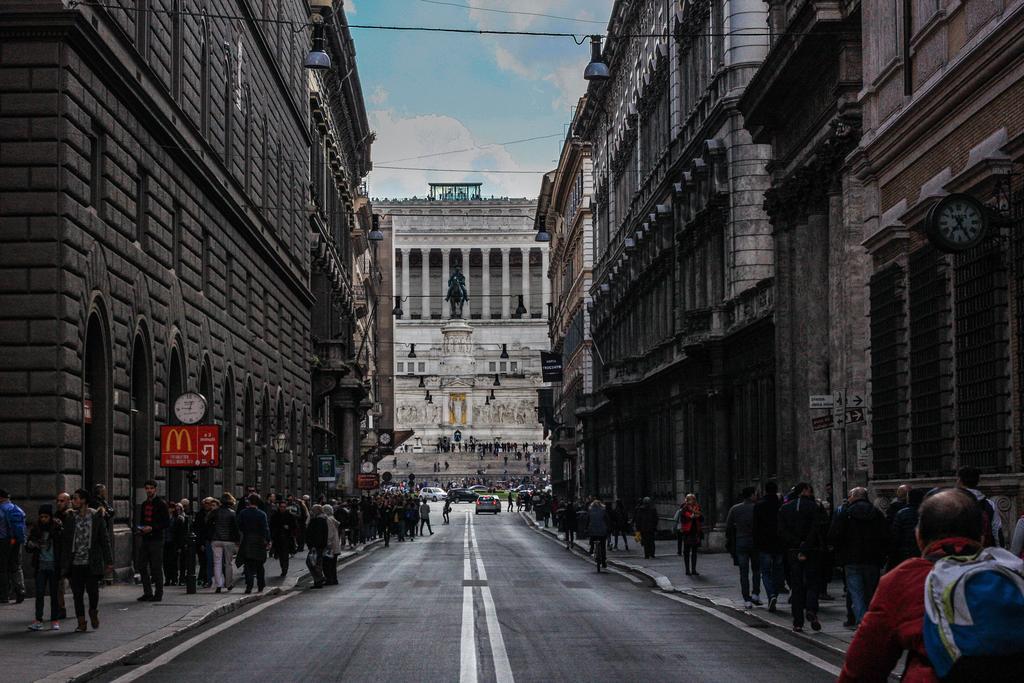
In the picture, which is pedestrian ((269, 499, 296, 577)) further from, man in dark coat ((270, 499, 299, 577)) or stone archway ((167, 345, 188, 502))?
stone archway ((167, 345, 188, 502))

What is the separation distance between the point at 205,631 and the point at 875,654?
16.5m

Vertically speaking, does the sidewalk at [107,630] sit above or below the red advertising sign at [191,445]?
below

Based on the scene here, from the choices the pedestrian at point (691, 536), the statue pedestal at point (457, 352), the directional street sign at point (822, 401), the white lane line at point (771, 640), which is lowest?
the white lane line at point (771, 640)

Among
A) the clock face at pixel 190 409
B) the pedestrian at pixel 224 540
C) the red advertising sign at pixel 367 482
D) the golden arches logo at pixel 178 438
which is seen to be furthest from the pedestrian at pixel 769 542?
the red advertising sign at pixel 367 482

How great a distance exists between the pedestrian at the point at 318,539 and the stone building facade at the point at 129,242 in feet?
11.0

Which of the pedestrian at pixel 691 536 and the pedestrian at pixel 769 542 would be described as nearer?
the pedestrian at pixel 769 542

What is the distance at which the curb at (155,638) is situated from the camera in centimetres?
1573

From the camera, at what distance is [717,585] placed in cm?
3105

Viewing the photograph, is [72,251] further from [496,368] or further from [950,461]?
[496,368]

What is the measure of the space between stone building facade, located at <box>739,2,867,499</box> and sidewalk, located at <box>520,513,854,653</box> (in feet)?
8.28

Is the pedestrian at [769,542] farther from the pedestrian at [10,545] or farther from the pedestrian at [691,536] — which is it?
the pedestrian at [691,536]

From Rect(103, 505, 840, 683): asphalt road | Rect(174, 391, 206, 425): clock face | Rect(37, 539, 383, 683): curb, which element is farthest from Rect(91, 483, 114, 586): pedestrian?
Rect(103, 505, 840, 683): asphalt road

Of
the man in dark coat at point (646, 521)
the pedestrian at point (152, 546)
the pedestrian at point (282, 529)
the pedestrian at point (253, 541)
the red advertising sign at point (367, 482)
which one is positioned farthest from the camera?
the red advertising sign at point (367, 482)

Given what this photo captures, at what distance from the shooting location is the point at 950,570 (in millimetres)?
5785
